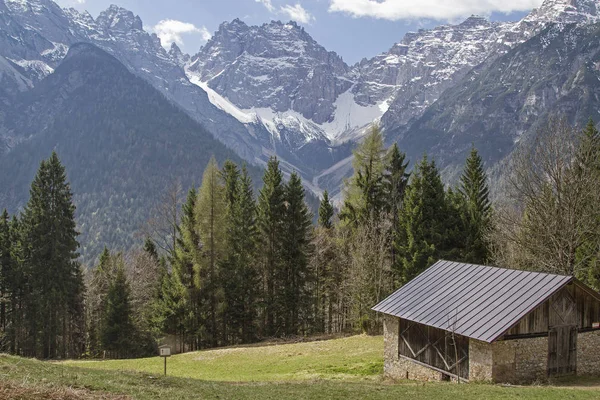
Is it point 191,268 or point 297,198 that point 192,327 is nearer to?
point 191,268

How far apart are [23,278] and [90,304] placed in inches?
486

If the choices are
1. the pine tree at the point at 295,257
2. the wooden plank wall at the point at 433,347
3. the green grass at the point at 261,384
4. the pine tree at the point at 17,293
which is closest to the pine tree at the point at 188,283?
the pine tree at the point at 295,257

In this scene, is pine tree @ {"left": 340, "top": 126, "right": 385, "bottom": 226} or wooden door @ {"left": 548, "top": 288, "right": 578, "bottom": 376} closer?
wooden door @ {"left": 548, "top": 288, "right": 578, "bottom": 376}

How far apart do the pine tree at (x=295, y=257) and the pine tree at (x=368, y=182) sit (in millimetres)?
4596

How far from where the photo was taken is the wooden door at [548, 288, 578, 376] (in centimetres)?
2350

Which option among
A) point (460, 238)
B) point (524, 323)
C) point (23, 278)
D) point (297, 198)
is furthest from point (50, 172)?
point (524, 323)

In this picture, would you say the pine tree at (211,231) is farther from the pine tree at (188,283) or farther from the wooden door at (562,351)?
the wooden door at (562,351)

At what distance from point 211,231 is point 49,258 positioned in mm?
17408

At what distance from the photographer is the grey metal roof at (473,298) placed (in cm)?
2288

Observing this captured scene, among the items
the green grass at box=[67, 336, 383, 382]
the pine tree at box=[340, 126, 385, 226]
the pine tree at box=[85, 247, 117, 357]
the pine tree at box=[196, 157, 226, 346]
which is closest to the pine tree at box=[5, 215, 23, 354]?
the pine tree at box=[85, 247, 117, 357]

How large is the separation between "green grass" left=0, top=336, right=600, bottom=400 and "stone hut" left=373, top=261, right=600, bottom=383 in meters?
1.63

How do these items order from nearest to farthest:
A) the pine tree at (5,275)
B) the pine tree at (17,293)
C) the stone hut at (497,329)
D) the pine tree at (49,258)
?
the stone hut at (497,329) < the pine tree at (49,258) < the pine tree at (17,293) < the pine tree at (5,275)

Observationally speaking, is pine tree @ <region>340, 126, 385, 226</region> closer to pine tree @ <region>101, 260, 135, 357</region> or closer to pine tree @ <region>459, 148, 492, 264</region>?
pine tree @ <region>459, 148, 492, 264</region>

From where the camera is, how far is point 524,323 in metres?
22.9
